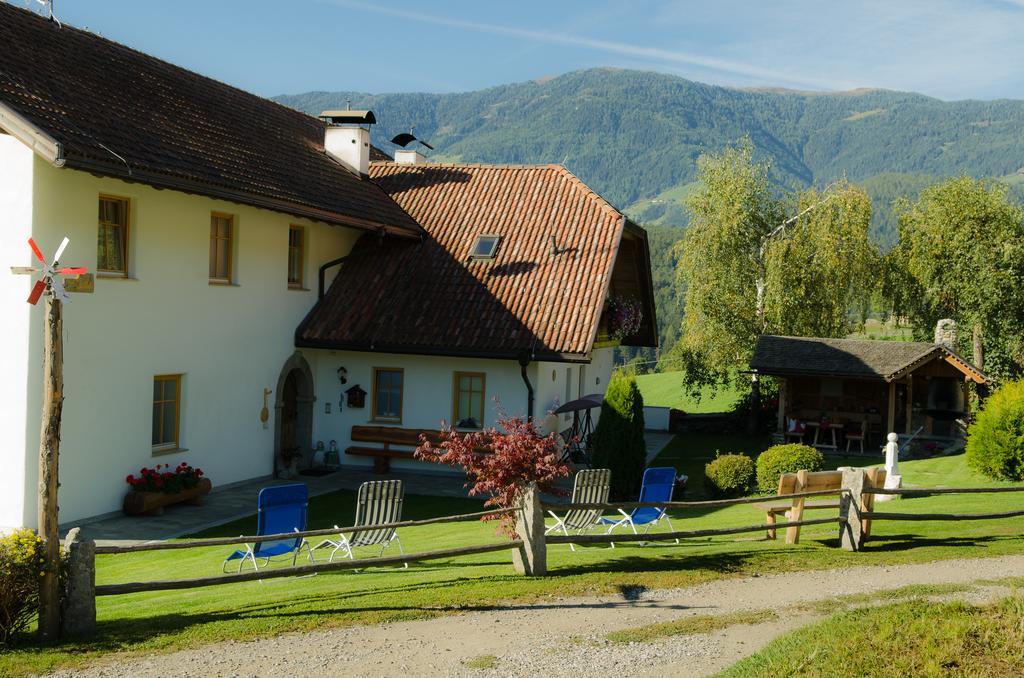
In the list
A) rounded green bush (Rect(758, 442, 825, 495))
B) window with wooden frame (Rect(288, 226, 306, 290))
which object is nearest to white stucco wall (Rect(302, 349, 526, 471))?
window with wooden frame (Rect(288, 226, 306, 290))

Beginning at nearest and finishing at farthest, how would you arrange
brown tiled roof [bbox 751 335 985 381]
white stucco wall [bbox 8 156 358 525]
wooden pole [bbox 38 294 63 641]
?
1. wooden pole [bbox 38 294 63 641]
2. white stucco wall [bbox 8 156 358 525]
3. brown tiled roof [bbox 751 335 985 381]

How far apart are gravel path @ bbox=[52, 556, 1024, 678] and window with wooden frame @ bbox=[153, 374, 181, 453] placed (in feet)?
29.9

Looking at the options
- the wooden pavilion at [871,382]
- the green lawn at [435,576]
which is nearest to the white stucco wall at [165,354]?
the green lawn at [435,576]

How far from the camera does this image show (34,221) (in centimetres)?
1331

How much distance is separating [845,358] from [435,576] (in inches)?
840

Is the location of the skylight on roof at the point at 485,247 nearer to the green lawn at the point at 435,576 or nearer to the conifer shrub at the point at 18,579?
the green lawn at the point at 435,576

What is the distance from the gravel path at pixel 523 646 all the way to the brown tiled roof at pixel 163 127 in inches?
316

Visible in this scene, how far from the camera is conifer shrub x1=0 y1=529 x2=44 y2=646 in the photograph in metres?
7.84

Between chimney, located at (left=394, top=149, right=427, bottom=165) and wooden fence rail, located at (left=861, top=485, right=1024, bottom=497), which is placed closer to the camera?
wooden fence rail, located at (left=861, top=485, right=1024, bottom=497)

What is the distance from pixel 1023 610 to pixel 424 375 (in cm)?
1334

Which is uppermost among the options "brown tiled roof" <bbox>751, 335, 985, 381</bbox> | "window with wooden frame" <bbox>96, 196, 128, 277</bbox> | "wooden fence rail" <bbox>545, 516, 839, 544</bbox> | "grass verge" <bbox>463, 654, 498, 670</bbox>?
"window with wooden frame" <bbox>96, 196, 128, 277</bbox>

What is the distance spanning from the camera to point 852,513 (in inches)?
488

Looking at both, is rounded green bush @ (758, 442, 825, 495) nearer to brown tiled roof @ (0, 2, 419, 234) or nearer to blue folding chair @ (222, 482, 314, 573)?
brown tiled roof @ (0, 2, 419, 234)

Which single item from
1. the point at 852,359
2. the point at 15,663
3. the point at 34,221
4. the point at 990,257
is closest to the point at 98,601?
the point at 15,663
